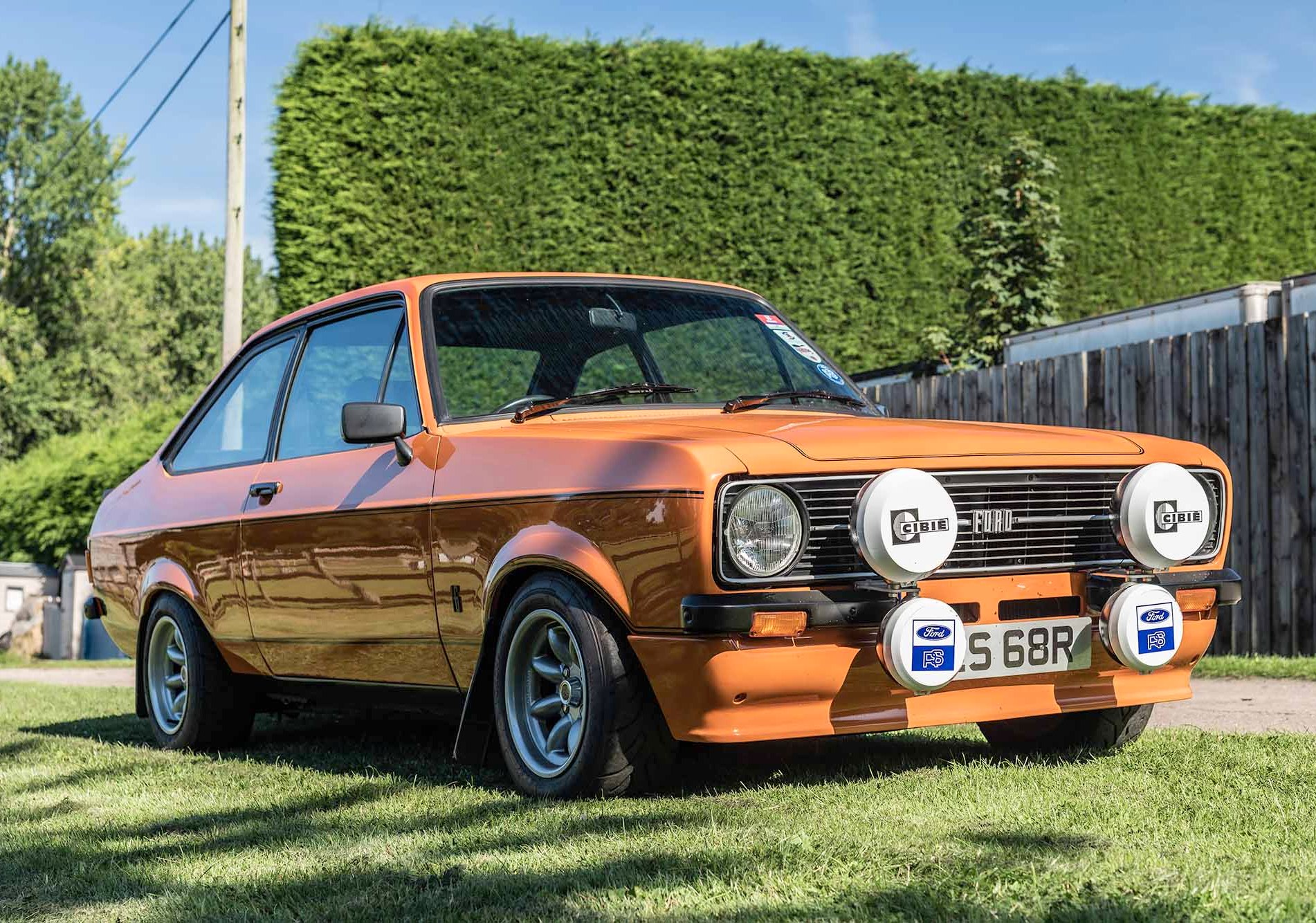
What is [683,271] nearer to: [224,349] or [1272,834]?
[224,349]

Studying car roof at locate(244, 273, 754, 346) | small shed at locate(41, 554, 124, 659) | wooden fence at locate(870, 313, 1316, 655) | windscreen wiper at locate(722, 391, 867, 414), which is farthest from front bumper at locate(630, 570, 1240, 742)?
small shed at locate(41, 554, 124, 659)

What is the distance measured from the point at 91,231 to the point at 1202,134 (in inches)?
1139

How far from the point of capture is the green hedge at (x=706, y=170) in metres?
16.7

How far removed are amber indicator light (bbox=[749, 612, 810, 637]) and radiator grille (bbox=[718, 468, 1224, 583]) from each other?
0.31ft

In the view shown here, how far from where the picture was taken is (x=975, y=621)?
13.9 feet

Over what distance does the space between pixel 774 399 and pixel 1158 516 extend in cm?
129

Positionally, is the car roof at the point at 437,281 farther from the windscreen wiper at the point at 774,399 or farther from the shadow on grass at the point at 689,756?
the shadow on grass at the point at 689,756

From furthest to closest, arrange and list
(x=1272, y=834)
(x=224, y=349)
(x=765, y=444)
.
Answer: (x=224, y=349), (x=765, y=444), (x=1272, y=834)

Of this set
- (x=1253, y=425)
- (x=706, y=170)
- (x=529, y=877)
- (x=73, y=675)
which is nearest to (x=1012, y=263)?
(x=706, y=170)

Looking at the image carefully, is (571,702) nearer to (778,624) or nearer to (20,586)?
(778,624)

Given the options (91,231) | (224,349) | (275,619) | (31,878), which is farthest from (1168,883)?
(91,231)

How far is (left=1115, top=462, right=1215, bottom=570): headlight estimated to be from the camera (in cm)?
446

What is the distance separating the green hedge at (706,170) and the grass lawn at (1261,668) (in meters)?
10.1

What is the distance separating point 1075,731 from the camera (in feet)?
16.7
